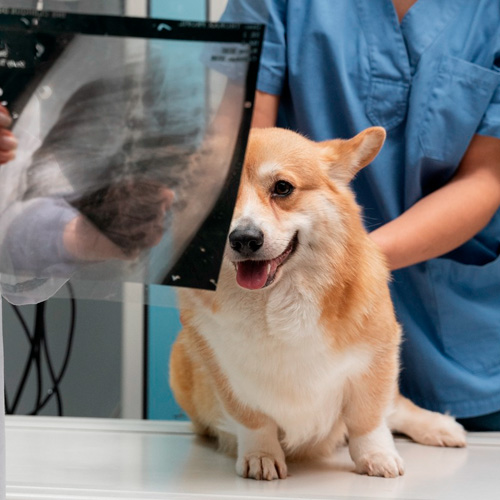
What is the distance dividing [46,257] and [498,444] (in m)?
0.77

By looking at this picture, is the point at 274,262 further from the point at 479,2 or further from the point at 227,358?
the point at 479,2

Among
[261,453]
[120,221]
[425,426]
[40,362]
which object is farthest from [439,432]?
[40,362]

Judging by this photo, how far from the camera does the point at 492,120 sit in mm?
1097

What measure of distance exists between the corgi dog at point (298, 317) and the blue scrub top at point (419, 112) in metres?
0.29

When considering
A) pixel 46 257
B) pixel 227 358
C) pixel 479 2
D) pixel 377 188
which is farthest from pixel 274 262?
pixel 479 2

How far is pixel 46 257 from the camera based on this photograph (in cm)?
54

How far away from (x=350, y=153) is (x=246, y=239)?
9.0 inches

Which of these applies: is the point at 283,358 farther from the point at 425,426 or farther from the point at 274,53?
the point at 274,53

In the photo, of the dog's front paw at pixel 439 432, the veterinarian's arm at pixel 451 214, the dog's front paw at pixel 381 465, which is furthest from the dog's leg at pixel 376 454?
the veterinarian's arm at pixel 451 214

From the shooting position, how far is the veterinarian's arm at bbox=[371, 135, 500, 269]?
1.02 meters

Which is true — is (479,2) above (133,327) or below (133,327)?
above

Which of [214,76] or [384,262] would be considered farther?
[384,262]

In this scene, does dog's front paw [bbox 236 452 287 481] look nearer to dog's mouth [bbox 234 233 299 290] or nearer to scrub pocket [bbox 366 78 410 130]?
dog's mouth [bbox 234 233 299 290]

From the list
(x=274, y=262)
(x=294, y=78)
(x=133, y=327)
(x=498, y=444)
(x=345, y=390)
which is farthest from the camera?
(x=133, y=327)
